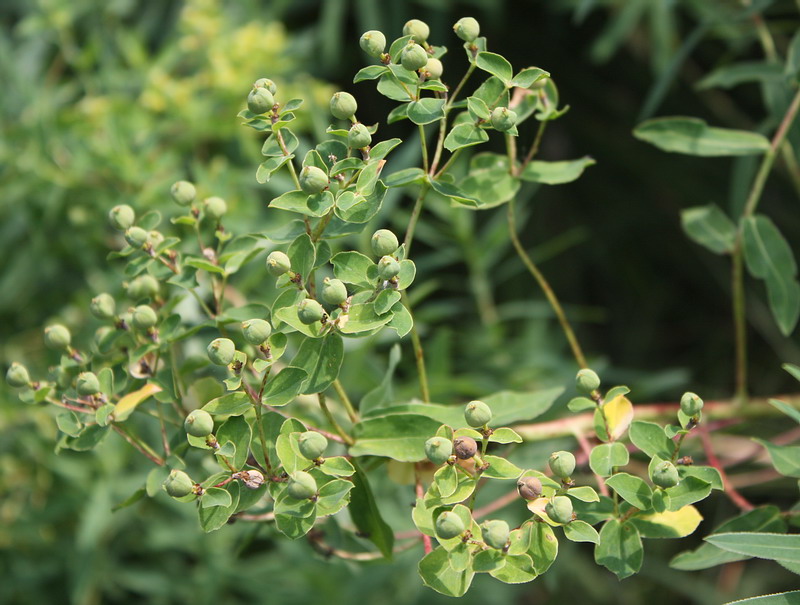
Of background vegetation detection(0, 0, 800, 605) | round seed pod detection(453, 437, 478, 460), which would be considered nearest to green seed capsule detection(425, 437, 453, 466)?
round seed pod detection(453, 437, 478, 460)

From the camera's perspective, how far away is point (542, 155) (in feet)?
7.93

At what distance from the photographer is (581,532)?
65 cm

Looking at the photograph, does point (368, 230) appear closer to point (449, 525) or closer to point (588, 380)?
point (588, 380)

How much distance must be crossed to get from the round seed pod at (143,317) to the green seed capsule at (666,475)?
0.44 metres

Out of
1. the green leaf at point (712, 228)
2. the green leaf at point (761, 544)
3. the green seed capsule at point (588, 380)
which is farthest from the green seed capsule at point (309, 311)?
the green leaf at point (712, 228)

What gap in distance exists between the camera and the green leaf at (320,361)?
0.70 m

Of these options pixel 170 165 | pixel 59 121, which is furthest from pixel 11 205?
pixel 170 165

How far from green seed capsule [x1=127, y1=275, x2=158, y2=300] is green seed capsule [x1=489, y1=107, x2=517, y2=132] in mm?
358

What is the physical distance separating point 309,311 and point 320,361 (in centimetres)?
7

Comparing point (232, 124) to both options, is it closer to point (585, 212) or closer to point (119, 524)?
point (119, 524)

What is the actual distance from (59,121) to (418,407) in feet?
3.57

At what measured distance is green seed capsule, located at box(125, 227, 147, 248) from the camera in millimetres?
787

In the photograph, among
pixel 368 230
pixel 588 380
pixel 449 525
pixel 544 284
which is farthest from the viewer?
pixel 368 230

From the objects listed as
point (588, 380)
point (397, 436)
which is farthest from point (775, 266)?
point (397, 436)
